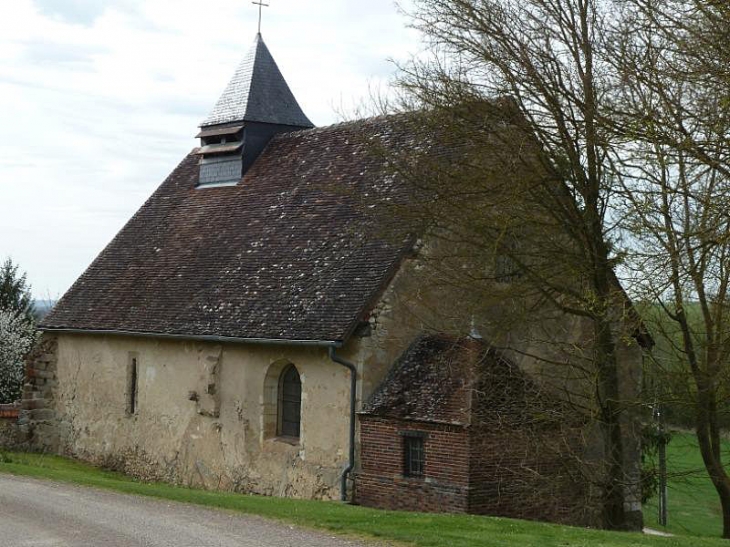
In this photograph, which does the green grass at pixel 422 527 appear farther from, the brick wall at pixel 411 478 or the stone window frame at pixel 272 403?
the stone window frame at pixel 272 403

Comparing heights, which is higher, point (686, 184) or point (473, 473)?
point (686, 184)

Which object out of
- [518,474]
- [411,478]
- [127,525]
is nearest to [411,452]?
[411,478]

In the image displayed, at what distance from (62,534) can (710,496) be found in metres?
27.3

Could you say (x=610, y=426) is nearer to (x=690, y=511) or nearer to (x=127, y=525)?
(x=127, y=525)

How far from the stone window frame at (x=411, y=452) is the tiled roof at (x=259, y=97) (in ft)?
36.9

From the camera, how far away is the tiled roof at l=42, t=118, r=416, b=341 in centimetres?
1941

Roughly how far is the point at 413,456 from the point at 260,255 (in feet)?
19.9

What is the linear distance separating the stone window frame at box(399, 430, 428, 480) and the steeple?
9926 mm

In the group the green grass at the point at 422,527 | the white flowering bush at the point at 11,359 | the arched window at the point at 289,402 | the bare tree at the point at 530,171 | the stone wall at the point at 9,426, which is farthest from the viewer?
the white flowering bush at the point at 11,359

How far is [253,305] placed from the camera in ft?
67.3

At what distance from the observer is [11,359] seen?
30.5 meters

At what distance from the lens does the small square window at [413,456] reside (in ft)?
58.0

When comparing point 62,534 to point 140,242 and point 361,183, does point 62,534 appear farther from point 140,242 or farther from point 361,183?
point 140,242

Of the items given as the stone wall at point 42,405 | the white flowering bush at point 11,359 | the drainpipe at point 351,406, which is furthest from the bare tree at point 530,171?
the white flowering bush at point 11,359
